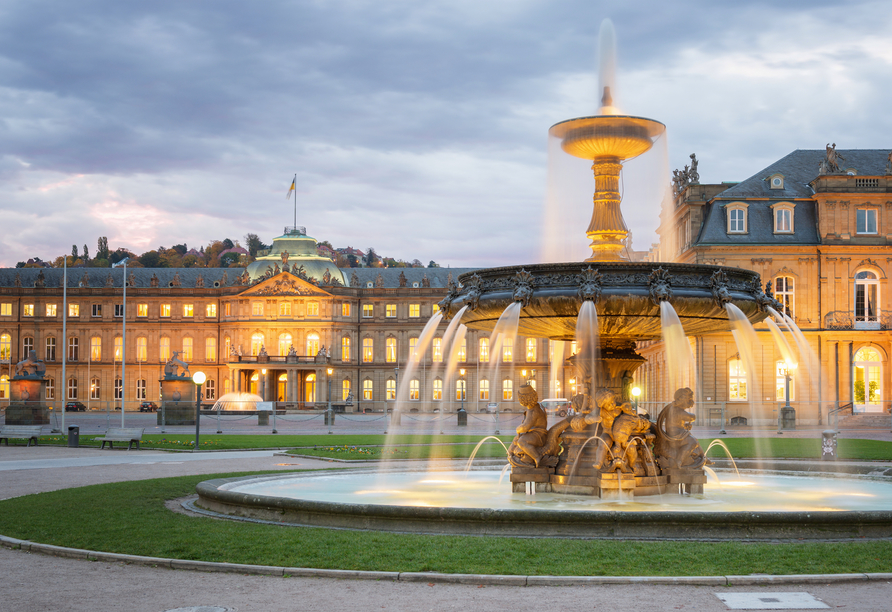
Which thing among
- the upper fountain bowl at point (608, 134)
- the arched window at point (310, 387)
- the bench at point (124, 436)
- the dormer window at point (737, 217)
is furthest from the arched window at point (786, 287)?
the arched window at point (310, 387)

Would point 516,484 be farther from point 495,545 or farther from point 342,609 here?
point 342,609

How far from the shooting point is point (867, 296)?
5778 centimetres

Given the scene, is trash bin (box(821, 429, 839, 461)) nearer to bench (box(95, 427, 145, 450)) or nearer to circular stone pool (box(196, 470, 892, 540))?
circular stone pool (box(196, 470, 892, 540))

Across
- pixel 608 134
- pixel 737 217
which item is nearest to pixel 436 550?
pixel 608 134

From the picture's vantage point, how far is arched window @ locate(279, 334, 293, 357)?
100 meters

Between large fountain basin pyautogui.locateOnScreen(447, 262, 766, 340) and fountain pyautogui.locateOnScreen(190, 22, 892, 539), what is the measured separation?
0.02m

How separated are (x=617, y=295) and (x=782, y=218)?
49751mm

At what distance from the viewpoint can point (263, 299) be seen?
100 meters

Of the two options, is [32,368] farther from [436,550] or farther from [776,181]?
[776,181]

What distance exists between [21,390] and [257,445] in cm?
2027

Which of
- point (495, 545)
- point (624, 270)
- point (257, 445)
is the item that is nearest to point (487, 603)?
point (495, 545)

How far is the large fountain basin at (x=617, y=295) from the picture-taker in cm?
1246

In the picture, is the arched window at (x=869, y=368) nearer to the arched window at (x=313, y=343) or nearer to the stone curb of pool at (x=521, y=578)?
the stone curb of pool at (x=521, y=578)

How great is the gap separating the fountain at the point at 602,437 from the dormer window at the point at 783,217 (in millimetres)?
45531
